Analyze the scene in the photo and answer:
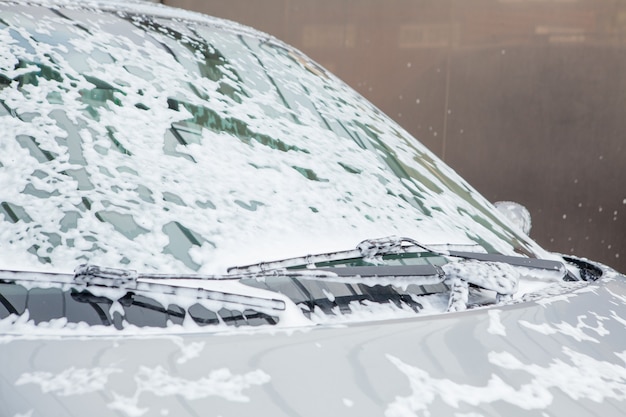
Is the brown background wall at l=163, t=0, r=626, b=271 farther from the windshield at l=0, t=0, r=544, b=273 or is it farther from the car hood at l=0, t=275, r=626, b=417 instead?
the car hood at l=0, t=275, r=626, b=417

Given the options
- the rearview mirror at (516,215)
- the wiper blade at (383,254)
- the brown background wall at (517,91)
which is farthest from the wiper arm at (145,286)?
the brown background wall at (517,91)

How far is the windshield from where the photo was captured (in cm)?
130

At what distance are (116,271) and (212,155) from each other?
1.22ft

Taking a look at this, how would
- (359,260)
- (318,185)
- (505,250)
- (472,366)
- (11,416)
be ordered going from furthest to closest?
(505,250) < (318,185) < (359,260) < (472,366) < (11,416)

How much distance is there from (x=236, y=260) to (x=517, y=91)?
4520mm

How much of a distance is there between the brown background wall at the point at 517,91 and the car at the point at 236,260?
366 centimetres

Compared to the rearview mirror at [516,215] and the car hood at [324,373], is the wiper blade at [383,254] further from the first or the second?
the rearview mirror at [516,215]

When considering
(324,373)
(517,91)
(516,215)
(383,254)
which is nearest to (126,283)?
(324,373)

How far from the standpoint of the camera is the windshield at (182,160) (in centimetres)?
130

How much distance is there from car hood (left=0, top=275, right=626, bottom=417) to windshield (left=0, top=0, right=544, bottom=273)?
0.24 m

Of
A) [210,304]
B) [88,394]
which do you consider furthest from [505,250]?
[88,394]

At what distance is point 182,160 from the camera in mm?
1452

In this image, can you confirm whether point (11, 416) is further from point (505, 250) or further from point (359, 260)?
point (505, 250)

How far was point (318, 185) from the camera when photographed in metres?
1.58
